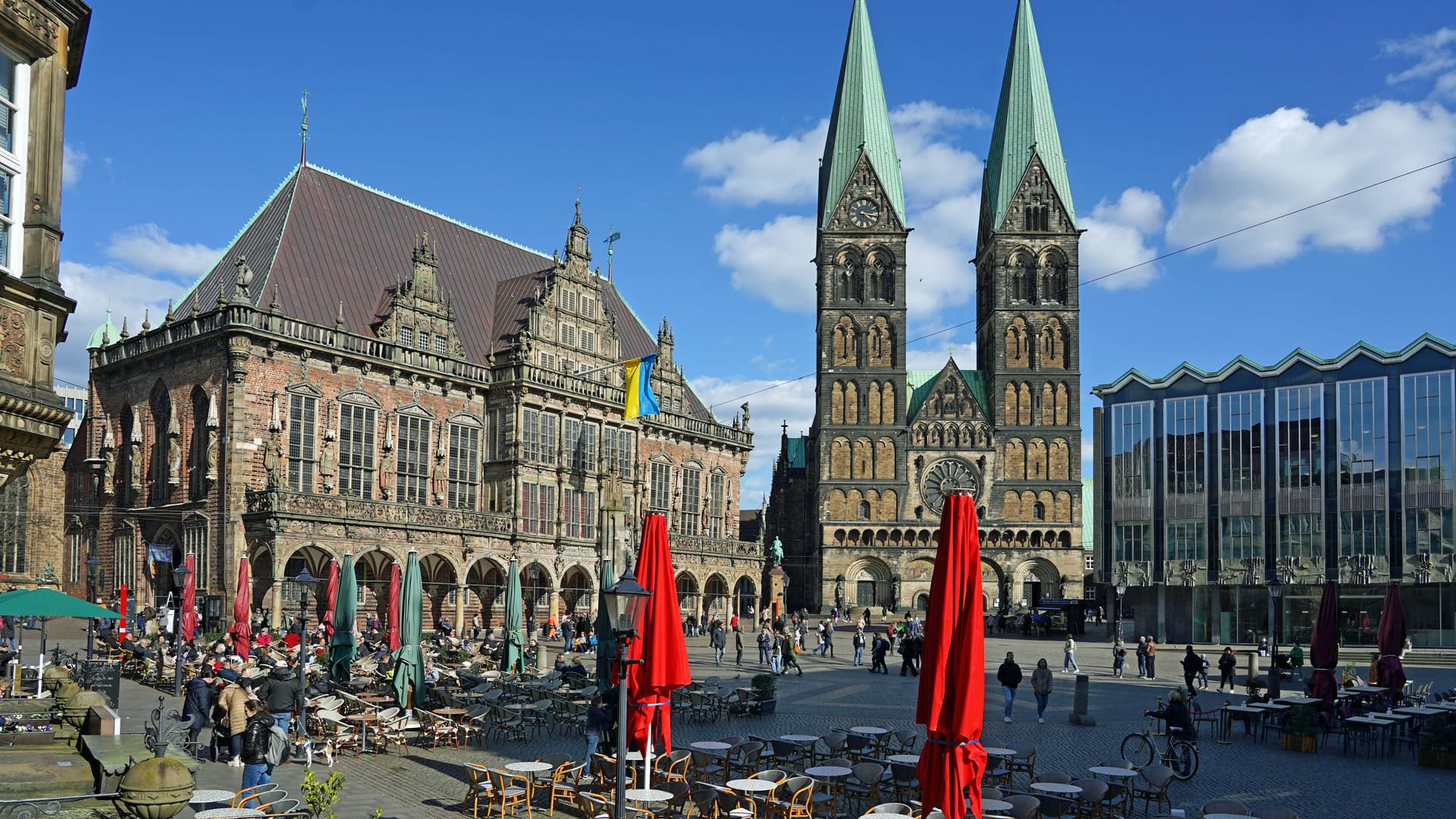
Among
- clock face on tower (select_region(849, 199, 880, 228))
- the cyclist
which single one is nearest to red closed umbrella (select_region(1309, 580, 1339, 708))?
the cyclist

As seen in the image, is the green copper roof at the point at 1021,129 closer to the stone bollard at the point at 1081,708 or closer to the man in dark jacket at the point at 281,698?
the stone bollard at the point at 1081,708

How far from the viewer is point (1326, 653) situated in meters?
24.6

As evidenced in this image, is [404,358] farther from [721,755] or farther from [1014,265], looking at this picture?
[1014,265]

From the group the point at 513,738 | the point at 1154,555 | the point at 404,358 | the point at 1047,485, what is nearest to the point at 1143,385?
the point at 1154,555

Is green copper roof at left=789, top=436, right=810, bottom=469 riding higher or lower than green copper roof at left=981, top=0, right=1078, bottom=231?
lower

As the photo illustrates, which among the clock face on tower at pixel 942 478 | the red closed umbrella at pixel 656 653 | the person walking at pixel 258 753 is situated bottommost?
the person walking at pixel 258 753

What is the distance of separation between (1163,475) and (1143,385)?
441 centimetres

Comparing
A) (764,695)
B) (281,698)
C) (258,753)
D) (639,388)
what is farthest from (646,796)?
(639,388)

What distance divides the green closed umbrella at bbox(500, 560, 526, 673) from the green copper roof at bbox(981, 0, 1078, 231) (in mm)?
58376

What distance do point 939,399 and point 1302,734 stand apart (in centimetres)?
6114

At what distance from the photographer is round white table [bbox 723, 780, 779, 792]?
13680 millimetres

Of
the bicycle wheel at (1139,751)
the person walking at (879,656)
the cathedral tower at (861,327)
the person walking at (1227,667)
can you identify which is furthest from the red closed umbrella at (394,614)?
the cathedral tower at (861,327)

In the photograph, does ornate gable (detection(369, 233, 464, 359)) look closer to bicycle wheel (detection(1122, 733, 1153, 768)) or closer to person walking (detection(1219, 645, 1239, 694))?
person walking (detection(1219, 645, 1239, 694))

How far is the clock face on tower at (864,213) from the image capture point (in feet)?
269
